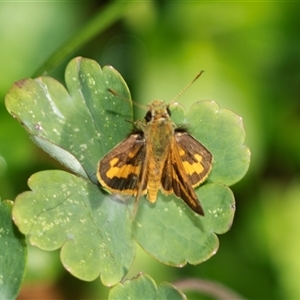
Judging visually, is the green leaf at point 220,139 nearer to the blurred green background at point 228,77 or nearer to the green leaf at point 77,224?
the green leaf at point 77,224

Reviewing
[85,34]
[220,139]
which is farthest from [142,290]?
[85,34]

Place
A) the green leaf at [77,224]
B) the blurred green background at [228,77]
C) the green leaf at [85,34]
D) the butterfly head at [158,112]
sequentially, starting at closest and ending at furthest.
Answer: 1. the green leaf at [77,224]
2. the butterfly head at [158,112]
3. the green leaf at [85,34]
4. the blurred green background at [228,77]

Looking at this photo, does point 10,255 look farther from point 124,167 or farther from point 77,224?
point 124,167

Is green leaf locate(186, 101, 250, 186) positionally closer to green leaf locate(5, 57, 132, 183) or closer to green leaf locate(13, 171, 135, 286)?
green leaf locate(5, 57, 132, 183)

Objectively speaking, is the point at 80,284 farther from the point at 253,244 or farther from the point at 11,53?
the point at 11,53

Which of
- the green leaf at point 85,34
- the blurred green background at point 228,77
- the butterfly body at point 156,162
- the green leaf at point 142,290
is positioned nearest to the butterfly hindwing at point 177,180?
the butterfly body at point 156,162

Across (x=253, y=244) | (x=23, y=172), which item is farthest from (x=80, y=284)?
(x=253, y=244)
